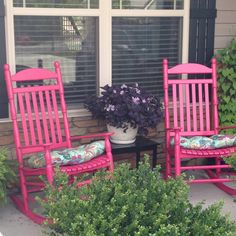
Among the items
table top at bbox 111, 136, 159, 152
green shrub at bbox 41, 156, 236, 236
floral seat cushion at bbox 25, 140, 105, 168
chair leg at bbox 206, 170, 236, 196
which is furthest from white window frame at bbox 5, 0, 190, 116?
green shrub at bbox 41, 156, 236, 236

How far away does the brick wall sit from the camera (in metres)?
3.87

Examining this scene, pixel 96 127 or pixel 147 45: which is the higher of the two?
pixel 147 45

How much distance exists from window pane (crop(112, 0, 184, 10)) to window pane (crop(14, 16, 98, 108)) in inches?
9.8

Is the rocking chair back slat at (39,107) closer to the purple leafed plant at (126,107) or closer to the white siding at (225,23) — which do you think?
the purple leafed plant at (126,107)

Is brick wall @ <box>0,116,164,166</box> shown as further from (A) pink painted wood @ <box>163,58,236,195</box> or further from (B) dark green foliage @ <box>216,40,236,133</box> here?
(B) dark green foliage @ <box>216,40,236,133</box>

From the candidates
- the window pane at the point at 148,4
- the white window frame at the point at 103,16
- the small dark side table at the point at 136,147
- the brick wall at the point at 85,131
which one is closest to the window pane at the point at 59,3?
the white window frame at the point at 103,16

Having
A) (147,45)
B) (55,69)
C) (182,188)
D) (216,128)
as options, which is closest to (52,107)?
(55,69)

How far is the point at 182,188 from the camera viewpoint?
Result: 2.44m

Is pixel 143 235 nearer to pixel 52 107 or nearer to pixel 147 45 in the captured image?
pixel 52 107

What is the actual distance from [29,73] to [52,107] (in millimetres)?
408

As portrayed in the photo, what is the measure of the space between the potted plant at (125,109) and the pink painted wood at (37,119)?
24 cm

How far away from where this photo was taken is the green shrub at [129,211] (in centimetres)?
217

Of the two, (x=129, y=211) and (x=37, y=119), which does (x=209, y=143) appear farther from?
(x=129, y=211)

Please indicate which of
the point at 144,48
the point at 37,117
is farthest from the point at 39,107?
the point at 144,48
